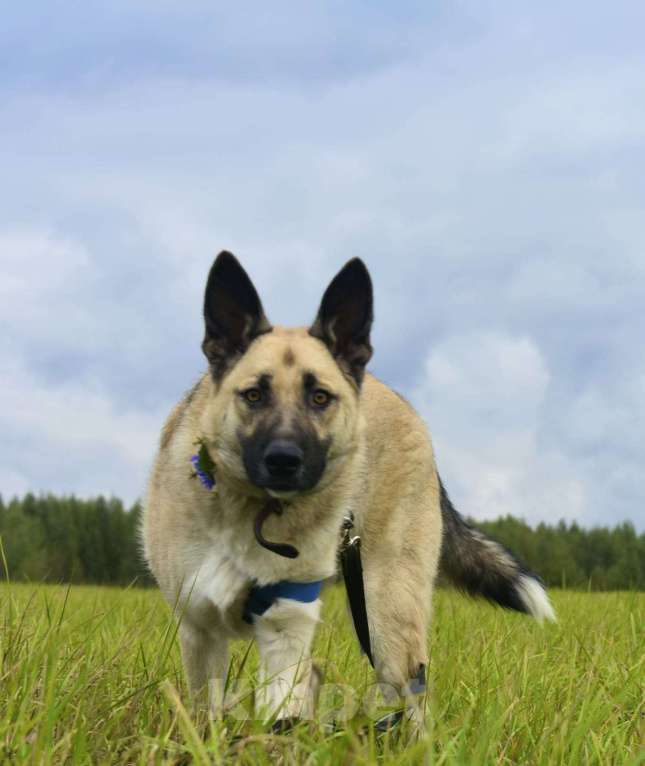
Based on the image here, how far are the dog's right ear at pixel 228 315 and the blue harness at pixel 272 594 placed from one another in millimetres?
1049

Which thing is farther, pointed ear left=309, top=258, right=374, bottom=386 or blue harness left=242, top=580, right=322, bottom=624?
pointed ear left=309, top=258, right=374, bottom=386

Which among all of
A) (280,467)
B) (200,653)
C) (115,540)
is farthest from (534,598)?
(115,540)

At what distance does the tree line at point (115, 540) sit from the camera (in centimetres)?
2730

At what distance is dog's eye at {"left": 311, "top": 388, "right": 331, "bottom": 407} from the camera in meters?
4.56

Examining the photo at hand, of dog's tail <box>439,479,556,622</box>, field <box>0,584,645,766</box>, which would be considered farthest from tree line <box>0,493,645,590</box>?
field <box>0,584,645,766</box>

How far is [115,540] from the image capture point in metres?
33.8

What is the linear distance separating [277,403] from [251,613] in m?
0.98

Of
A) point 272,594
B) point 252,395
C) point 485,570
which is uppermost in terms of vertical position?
point 252,395

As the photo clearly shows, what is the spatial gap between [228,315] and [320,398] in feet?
2.04

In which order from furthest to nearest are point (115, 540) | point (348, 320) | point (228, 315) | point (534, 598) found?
point (115, 540)
point (534, 598)
point (348, 320)
point (228, 315)

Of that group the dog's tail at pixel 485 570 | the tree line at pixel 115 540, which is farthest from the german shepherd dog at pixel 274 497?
the tree line at pixel 115 540

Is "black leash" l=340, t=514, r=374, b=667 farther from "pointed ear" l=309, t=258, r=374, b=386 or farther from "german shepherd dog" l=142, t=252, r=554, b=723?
"pointed ear" l=309, t=258, r=374, b=386

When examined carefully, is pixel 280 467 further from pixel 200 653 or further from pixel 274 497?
pixel 200 653

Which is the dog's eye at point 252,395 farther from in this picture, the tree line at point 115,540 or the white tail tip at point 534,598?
the tree line at point 115,540
